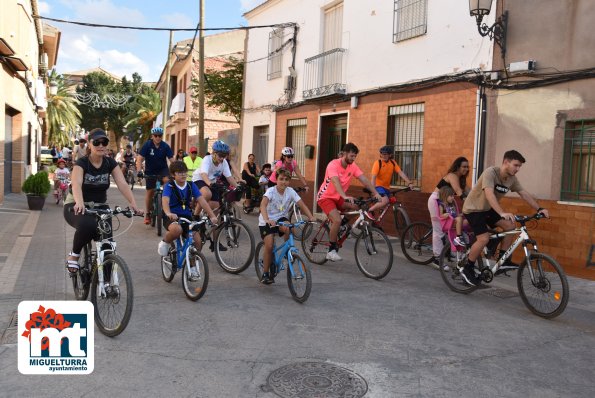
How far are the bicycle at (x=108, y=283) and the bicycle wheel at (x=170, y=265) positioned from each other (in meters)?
1.30

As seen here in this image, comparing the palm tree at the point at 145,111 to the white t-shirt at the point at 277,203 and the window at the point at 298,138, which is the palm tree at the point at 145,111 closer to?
the window at the point at 298,138

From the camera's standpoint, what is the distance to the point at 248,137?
64.5ft

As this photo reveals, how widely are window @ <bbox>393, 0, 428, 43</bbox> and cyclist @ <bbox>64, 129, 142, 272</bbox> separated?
7935mm

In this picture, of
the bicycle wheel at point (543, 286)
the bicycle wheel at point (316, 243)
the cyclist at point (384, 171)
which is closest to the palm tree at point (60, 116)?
the cyclist at point (384, 171)

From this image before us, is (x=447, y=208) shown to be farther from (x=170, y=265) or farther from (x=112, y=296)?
(x=112, y=296)

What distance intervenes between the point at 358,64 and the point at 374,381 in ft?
34.4

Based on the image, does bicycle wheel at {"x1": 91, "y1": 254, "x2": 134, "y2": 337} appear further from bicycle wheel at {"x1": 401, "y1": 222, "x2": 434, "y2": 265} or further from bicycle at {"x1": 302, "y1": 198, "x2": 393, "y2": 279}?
bicycle wheel at {"x1": 401, "y1": 222, "x2": 434, "y2": 265}

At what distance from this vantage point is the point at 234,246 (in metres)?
7.53

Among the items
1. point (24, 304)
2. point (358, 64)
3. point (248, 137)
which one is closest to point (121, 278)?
point (24, 304)

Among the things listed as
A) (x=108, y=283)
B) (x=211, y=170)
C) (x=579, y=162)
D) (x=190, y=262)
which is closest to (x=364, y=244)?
(x=190, y=262)

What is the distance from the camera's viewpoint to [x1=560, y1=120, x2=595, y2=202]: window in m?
8.20

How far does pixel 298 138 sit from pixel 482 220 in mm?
10528

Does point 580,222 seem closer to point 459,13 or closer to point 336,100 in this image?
point 459,13

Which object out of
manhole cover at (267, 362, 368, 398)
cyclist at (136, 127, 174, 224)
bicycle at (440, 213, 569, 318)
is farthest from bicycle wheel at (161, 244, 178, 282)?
cyclist at (136, 127, 174, 224)
